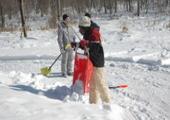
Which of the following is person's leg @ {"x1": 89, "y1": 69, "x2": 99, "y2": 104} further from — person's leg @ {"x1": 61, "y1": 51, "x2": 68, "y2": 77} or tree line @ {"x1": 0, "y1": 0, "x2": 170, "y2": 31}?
tree line @ {"x1": 0, "y1": 0, "x2": 170, "y2": 31}

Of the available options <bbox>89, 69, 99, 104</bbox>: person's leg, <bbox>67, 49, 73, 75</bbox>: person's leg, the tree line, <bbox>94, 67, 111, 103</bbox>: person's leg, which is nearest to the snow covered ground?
<bbox>89, 69, 99, 104</bbox>: person's leg

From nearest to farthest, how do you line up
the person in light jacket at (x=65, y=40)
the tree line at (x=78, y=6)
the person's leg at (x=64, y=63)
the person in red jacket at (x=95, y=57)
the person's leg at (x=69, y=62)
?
the person in red jacket at (x=95, y=57)
the person in light jacket at (x=65, y=40)
the person's leg at (x=64, y=63)
the person's leg at (x=69, y=62)
the tree line at (x=78, y=6)

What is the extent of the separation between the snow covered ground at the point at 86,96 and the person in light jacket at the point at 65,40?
44cm

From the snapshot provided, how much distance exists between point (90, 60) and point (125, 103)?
46.4 inches

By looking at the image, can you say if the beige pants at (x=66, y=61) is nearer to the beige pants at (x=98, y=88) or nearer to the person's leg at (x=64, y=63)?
the person's leg at (x=64, y=63)

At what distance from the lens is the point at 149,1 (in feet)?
193

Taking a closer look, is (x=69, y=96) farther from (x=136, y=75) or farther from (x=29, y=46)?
(x=29, y=46)

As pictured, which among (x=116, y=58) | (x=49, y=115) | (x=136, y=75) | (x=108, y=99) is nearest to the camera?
(x=49, y=115)

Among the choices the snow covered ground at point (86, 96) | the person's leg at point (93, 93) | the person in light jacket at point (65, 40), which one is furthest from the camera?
the person in light jacket at point (65, 40)

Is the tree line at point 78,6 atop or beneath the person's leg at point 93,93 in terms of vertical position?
atop

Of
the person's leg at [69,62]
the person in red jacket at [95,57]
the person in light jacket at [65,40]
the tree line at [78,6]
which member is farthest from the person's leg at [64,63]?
the tree line at [78,6]

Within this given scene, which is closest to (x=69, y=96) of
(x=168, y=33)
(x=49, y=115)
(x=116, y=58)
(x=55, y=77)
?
(x=49, y=115)

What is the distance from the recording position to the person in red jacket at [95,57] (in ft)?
27.4

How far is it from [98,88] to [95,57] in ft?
2.05
